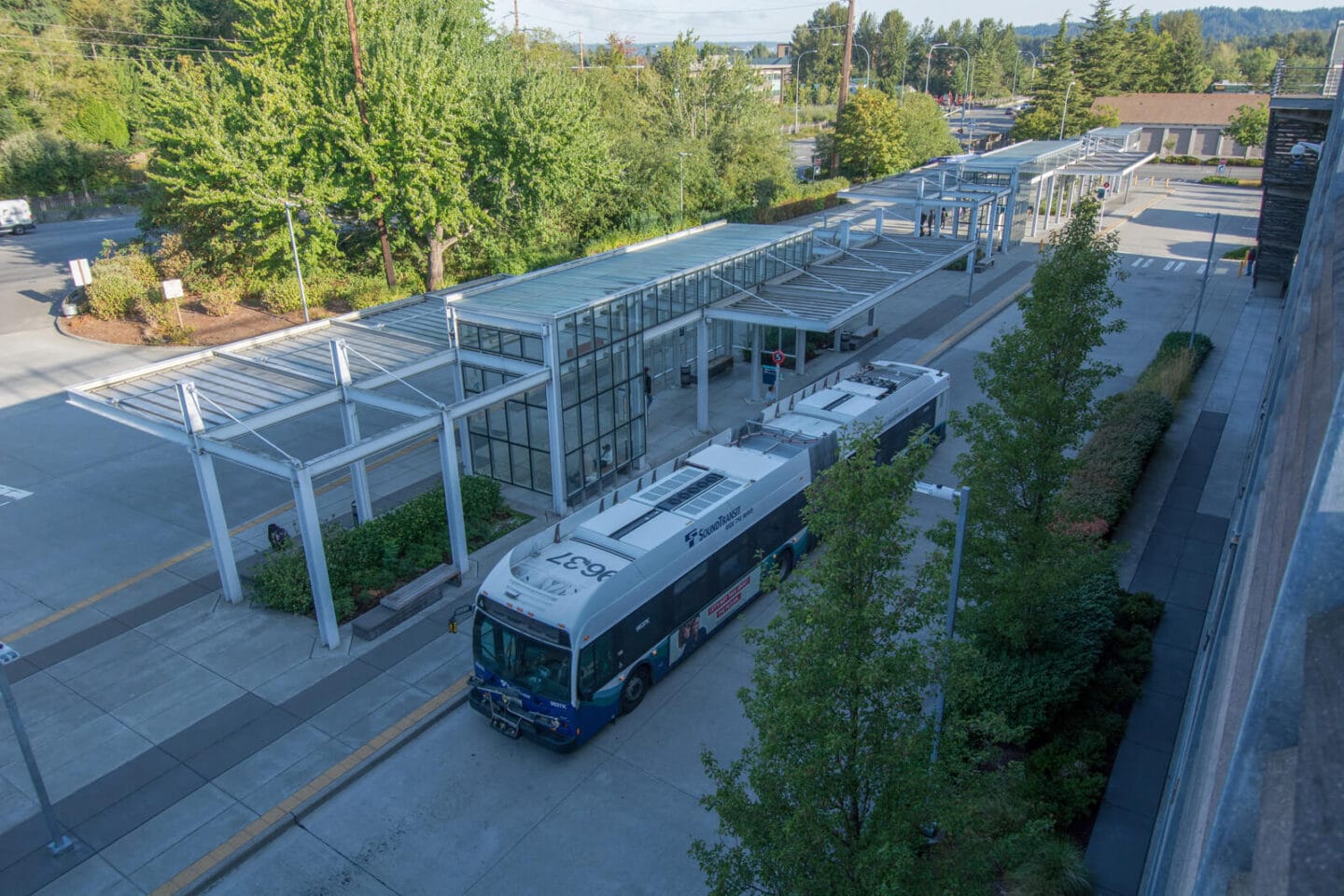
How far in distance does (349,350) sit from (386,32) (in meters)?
18.3

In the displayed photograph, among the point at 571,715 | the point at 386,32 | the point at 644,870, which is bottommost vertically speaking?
the point at 644,870

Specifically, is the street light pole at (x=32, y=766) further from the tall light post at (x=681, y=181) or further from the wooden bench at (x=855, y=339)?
the tall light post at (x=681, y=181)

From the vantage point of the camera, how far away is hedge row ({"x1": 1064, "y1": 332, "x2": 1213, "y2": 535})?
18.4 meters

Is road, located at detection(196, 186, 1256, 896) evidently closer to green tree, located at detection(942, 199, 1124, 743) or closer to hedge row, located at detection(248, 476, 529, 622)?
hedge row, located at detection(248, 476, 529, 622)

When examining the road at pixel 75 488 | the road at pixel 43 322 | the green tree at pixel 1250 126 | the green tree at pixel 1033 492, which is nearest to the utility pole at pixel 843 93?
the green tree at pixel 1250 126

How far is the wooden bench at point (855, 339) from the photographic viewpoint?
3148 cm

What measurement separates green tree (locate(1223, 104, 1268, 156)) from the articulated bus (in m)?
68.7

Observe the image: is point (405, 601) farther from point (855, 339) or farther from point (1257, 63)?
point (1257, 63)

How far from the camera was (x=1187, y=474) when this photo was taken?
21.2 m

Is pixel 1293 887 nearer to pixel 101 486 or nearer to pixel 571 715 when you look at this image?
pixel 571 715

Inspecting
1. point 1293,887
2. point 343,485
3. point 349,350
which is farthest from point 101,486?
point 1293,887

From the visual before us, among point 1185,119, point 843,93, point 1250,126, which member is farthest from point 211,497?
point 1185,119

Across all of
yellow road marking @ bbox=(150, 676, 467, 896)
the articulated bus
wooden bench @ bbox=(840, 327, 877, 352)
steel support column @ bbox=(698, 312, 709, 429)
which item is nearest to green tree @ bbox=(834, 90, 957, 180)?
wooden bench @ bbox=(840, 327, 877, 352)

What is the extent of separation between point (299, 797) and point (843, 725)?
8.61 metres
